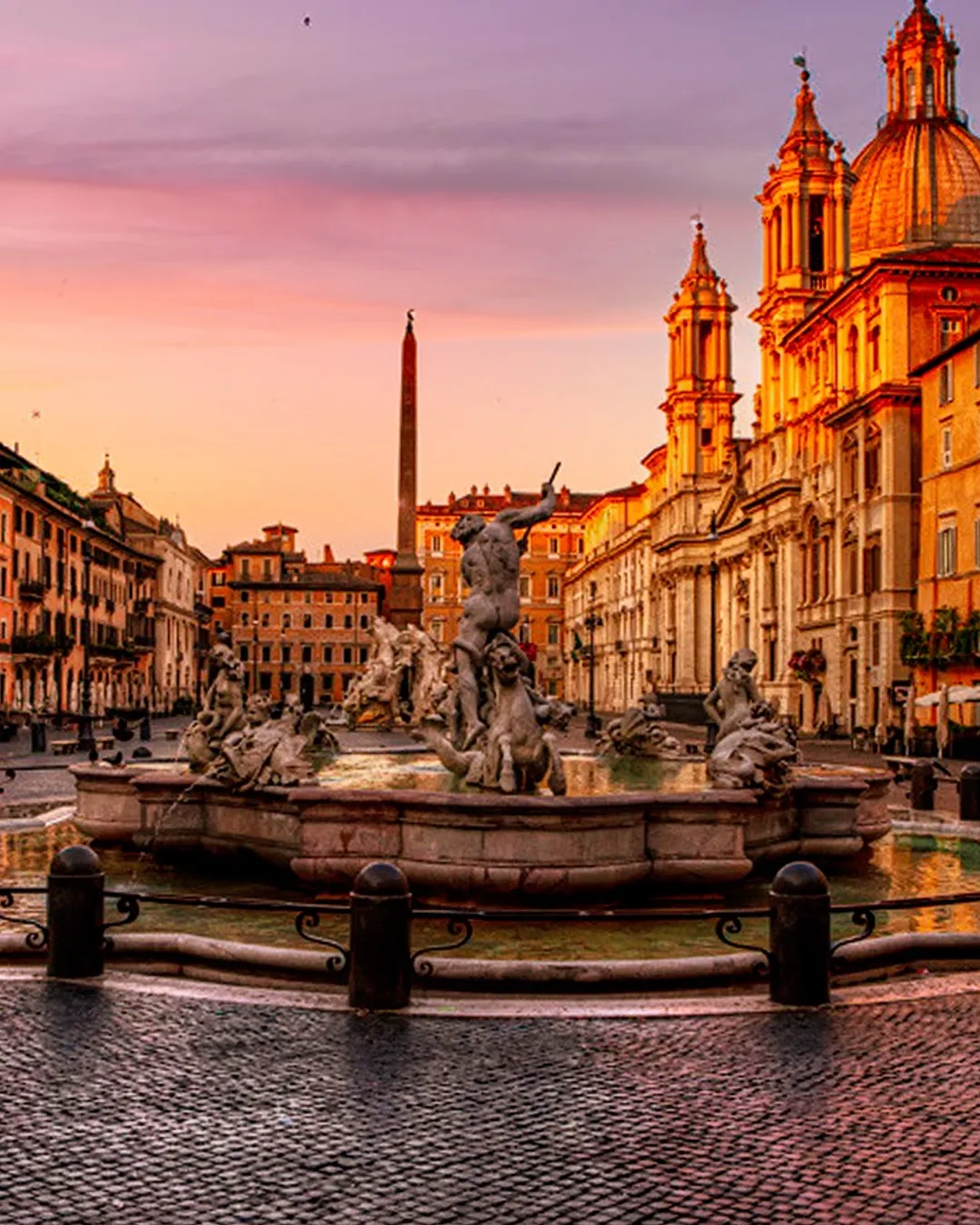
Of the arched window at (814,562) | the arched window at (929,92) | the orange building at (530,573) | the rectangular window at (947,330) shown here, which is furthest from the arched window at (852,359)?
the orange building at (530,573)

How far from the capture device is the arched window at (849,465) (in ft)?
201

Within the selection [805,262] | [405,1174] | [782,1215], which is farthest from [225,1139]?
[805,262]

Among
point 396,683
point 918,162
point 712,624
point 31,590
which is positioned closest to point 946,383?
point 712,624

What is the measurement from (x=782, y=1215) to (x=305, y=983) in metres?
4.39

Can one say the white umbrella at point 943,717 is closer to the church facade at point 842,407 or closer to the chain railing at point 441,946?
the church facade at point 842,407

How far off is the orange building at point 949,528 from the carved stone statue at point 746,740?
1279 inches

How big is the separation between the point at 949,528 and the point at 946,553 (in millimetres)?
857

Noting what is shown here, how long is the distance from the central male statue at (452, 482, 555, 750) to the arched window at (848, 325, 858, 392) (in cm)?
4779

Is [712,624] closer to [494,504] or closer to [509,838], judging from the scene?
[509,838]

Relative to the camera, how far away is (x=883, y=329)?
58344 millimetres

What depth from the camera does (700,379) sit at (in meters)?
105

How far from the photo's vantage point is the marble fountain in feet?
39.4

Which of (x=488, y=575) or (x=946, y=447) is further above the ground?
(x=946, y=447)

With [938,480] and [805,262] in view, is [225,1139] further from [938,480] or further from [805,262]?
[805,262]
